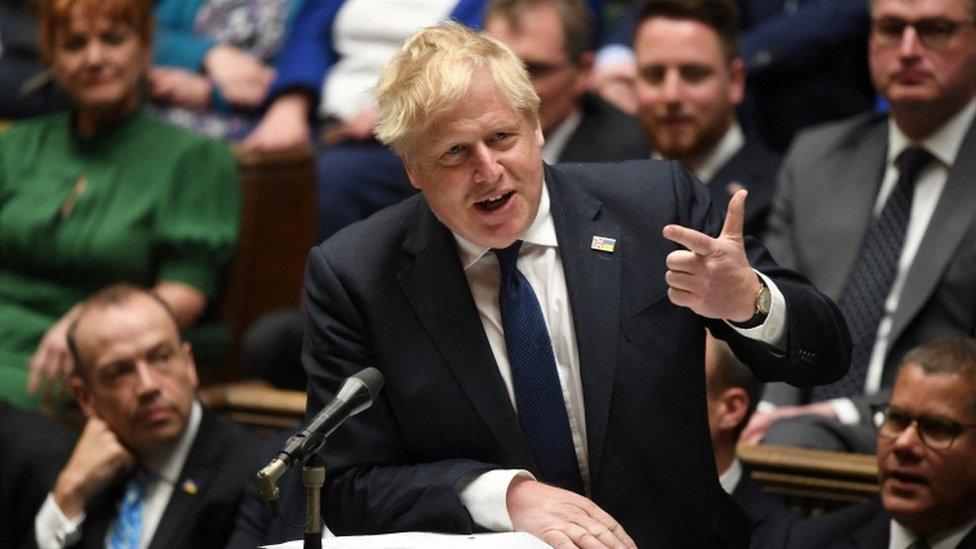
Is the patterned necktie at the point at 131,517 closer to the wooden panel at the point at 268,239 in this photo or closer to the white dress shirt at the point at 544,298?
the wooden panel at the point at 268,239

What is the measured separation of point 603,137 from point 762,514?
4.33ft

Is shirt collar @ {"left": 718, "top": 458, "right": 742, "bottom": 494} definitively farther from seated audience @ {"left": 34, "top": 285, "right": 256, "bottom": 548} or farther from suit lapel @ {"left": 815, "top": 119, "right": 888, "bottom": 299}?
seated audience @ {"left": 34, "top": 285, "right": 256, "bottom": 548}

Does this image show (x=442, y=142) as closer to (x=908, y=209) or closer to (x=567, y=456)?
(x=567, y=456)

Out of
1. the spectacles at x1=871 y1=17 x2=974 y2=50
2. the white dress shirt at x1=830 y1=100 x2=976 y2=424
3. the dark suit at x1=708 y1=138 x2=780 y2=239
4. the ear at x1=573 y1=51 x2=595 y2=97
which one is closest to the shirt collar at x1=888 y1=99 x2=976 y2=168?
the white dress shirt at x1=830 y1=100 x2=976 y2=424

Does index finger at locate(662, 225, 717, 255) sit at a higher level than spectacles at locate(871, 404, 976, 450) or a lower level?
higher

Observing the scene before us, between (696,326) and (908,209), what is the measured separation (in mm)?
1276

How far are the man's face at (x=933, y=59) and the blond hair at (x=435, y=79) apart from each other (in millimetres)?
1444

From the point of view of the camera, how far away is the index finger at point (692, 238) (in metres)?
1.95

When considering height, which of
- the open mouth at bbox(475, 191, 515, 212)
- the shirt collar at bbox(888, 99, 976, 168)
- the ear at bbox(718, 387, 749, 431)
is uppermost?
the open mouth at bbox(475, 191, 515, 212)

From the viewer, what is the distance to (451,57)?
6.83ft

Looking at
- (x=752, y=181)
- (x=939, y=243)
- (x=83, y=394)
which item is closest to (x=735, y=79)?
(x=752, y=181)

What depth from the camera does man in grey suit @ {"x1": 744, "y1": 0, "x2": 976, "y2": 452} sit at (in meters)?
3.16

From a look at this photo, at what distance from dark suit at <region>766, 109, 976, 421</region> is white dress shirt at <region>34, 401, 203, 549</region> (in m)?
1.26

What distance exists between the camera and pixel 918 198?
10.9ft
